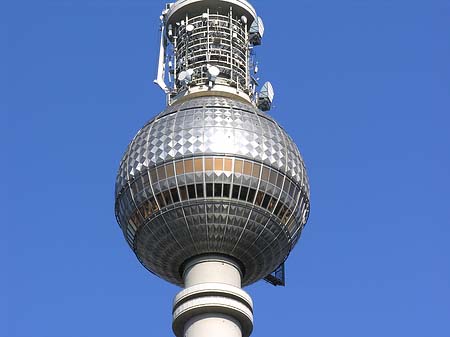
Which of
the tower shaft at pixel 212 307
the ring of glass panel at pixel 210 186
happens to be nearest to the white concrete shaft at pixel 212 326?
the tower shaft at pixel 212 307

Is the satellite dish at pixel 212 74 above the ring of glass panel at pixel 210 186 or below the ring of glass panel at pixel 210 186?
above

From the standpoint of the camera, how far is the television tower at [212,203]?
69625mm

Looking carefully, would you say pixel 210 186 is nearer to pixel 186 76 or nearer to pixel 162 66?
pixel 186 76

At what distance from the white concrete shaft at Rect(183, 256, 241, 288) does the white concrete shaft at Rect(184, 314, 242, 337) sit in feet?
7.19

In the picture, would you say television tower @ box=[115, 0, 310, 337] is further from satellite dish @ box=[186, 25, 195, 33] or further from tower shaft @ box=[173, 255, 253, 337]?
satellite dish @ box=[186, 25, 195, 33]

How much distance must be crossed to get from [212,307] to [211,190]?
6570 mm

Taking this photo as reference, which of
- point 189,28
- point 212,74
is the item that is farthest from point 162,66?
point 212,74

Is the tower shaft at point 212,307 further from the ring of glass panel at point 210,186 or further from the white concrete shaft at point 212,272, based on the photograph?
the ring of glass panel at point 210,186

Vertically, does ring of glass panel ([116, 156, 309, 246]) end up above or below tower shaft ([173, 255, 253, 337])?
above

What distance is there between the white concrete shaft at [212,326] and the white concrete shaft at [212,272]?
2.19 metres

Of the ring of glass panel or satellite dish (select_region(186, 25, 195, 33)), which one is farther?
satellite dish (select_region(186, 25, 195, 33))

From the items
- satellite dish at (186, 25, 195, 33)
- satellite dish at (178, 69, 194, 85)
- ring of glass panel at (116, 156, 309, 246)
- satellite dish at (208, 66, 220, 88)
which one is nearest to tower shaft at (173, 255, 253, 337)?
ring of glass panel at (116, 156, 309, 246)

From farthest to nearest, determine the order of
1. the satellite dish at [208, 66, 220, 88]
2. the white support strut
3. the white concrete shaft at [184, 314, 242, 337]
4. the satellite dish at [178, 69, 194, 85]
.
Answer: the white support strut < the satellite dish at [178, 69, 194, 85] < the satellite dish at [208, 66, 220, 88] < the white concrete shaft at [184, 314, 242, 337]

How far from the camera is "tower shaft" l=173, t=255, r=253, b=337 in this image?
68.7m
